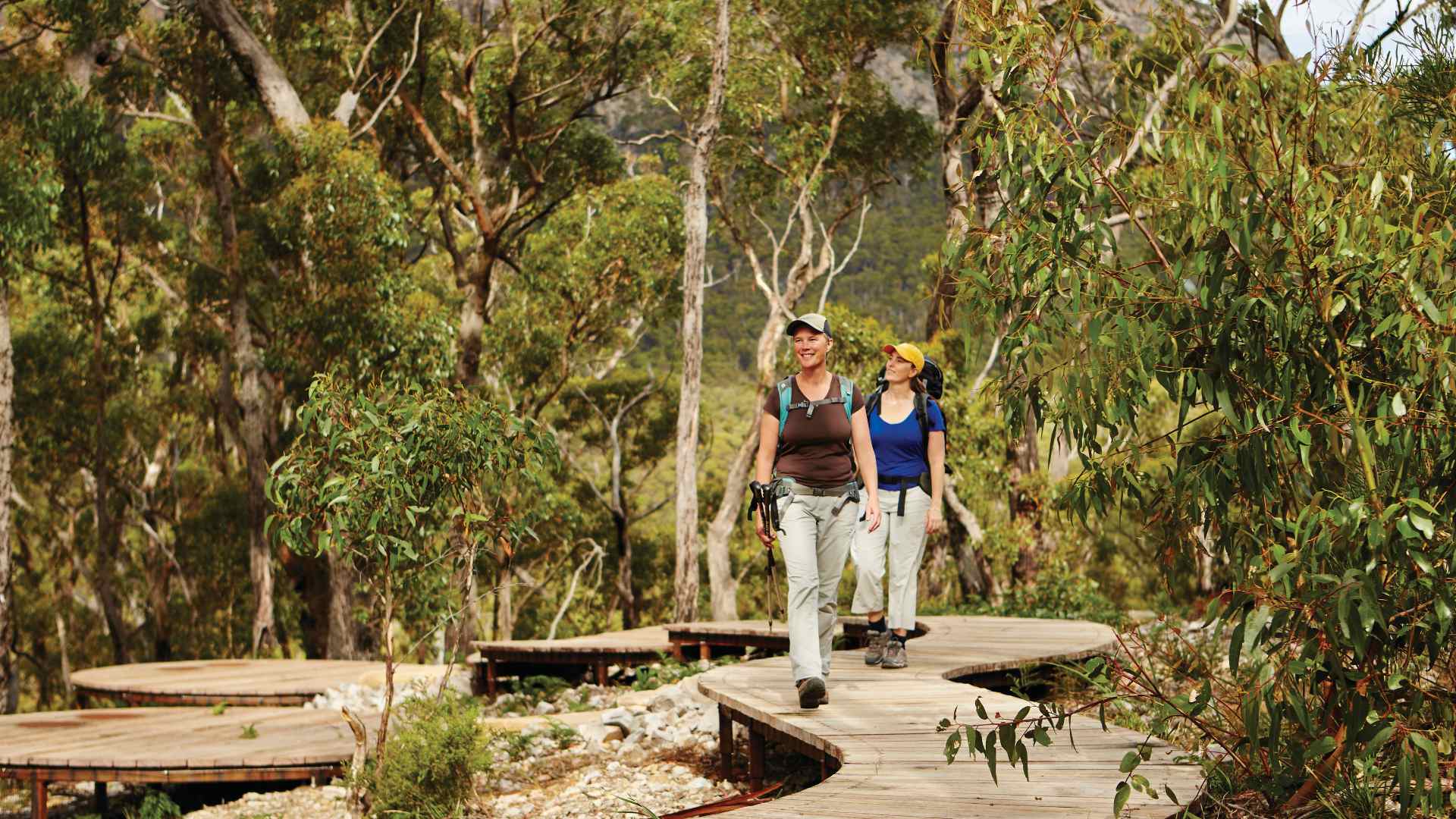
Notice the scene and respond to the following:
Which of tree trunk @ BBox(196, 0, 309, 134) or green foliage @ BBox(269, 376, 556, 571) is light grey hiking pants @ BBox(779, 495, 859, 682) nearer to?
green foliage @ BBox(269, 376, 556, 571)

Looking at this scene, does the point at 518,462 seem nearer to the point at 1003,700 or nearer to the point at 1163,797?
the point at 1003,700

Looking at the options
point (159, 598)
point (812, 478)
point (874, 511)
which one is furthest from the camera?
point (159, 598)

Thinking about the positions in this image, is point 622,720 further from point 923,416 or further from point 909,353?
point 909,353

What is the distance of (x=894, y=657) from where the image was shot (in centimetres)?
726

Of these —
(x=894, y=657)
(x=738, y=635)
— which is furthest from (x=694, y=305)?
(x=894, y=657)

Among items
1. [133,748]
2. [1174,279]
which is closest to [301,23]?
[133,748]

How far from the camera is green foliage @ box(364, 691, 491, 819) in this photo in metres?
6.04

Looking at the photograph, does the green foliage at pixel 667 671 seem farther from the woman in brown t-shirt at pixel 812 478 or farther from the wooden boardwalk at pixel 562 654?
the woman in brown t-shirt at pixel 812 478

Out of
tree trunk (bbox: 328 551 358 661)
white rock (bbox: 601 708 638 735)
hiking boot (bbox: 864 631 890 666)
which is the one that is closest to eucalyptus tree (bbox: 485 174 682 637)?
tree trunk (bbox: 328 551 358 661)

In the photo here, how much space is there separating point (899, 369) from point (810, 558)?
1.55 meters

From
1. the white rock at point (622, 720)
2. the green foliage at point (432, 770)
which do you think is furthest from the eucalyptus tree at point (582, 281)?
the green foliage at point (432, 770)

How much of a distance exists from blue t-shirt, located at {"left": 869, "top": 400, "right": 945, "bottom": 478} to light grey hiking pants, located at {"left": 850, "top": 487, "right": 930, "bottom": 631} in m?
0.12

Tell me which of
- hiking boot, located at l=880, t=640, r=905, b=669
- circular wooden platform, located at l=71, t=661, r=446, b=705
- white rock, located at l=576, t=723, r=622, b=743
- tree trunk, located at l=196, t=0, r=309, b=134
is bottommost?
circular wooden platform, located at l=71, t=661, r=446, b=705

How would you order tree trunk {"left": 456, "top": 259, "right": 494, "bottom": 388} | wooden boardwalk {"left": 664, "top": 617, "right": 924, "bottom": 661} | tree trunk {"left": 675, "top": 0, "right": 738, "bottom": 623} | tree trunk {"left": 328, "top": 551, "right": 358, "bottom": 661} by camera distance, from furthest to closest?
1. tree trunk {"left": 456, "top": 259, "right": 494, "bottom": 388}
2. tree trunk {"left": 328, "top": 551, "right": 358, "bottom": 661}
3. tree trunk {"left": 675, "top": 0, "right": 738, "bottom": 623}
4. wooden boardwalk {"left": 664, "top": 617, "right": 924, "bottom": 661}
